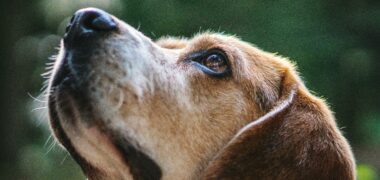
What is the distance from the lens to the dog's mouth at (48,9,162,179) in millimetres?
3795

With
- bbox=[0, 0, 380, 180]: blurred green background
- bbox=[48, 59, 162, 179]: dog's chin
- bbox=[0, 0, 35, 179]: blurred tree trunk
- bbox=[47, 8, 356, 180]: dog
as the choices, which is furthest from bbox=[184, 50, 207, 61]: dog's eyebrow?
bbox=[0, 0, 35, 179]: blurred tree trunk

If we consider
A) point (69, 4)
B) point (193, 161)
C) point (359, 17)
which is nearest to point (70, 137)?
point (193, 161)

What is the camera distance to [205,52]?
174 inches

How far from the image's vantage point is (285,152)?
379 centimetres

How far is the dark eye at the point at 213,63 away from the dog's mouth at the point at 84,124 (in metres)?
0.68

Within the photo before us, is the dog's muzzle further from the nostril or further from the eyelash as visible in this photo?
the eyelash

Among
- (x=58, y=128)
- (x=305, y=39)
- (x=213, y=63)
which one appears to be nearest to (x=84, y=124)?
(x=58, y=128)

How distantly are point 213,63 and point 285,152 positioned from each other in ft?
2.68

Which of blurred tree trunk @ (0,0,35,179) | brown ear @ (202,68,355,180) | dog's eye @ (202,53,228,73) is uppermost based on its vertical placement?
dog's eye @ (202,53,228,73)

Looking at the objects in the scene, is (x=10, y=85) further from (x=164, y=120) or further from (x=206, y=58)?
(x=164, y=120)

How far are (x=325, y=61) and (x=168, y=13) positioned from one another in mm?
2826

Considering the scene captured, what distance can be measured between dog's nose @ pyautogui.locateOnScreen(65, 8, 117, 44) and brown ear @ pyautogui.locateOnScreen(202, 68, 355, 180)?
3.21ft

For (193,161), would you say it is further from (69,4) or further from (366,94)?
(69,4)

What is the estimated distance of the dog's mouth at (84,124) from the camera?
3795mm
